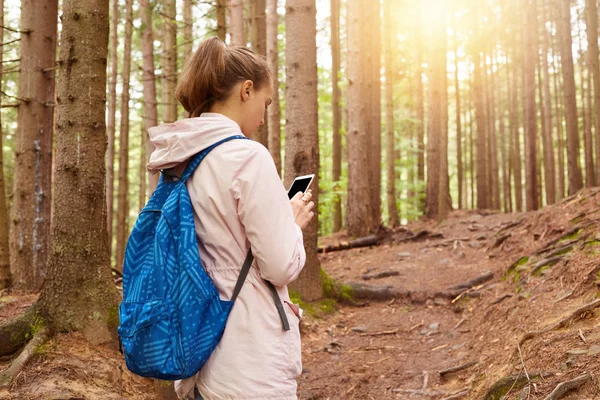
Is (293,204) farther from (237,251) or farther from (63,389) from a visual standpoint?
(63,389)

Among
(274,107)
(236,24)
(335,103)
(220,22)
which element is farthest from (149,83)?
(335,103)

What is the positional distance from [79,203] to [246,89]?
2875mm

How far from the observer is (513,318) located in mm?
5594

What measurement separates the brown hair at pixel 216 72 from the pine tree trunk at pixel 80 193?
2.70 meters

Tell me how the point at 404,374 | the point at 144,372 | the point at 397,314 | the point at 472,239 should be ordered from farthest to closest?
1. the point at 472,239
2. the point at 397,314
3. the point at 404,374
4. the point at 144,372

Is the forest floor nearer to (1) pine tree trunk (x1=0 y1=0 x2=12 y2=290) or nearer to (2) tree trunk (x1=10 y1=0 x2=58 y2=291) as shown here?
(1) pine tree trunk (x1=0 y1=0 x2=12 y2=290)

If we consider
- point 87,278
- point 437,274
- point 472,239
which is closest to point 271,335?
point 87,278

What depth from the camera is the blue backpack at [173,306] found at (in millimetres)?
1801

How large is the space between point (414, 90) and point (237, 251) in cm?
2483

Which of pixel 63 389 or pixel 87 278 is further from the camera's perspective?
pixel 87 278

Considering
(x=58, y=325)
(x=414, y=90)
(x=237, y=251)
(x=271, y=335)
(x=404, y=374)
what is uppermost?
(x=414, y=90)

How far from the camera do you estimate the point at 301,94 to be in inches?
290

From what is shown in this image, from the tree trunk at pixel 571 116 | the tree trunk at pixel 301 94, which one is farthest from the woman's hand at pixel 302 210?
the tree trunk at pixel 571 116

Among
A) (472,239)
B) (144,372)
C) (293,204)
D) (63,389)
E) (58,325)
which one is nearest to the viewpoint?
(144,372)
